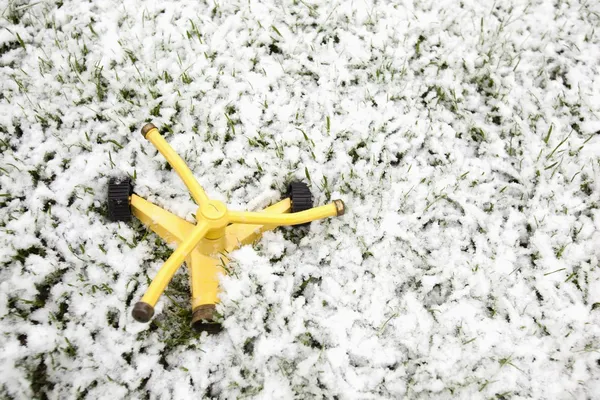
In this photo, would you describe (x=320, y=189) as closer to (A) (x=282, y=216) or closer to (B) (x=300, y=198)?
(B) (x=300, y=198)

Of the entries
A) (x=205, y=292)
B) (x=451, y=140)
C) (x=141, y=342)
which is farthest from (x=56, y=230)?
(x=451, y=140)

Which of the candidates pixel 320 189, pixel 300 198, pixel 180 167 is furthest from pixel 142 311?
pixel 320 189

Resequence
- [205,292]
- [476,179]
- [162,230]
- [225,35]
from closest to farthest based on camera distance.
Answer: [205,292] → [162,230] → [476,179] → [225,35]

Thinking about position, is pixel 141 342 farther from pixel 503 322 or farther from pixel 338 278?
pixel 503 322

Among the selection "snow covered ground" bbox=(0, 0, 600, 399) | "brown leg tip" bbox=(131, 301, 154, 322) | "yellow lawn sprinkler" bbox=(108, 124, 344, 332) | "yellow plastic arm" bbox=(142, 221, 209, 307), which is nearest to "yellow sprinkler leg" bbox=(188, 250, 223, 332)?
"yellow lawn sprinkler" bbox=(108, 124, 344, 332)

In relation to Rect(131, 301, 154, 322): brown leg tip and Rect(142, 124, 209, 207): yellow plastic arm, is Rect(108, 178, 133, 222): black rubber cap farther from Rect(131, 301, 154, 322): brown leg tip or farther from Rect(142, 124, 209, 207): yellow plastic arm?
Rect(131, 301, 154, 322): brown leg tip

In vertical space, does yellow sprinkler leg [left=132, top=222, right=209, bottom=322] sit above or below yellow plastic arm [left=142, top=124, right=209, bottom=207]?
below
